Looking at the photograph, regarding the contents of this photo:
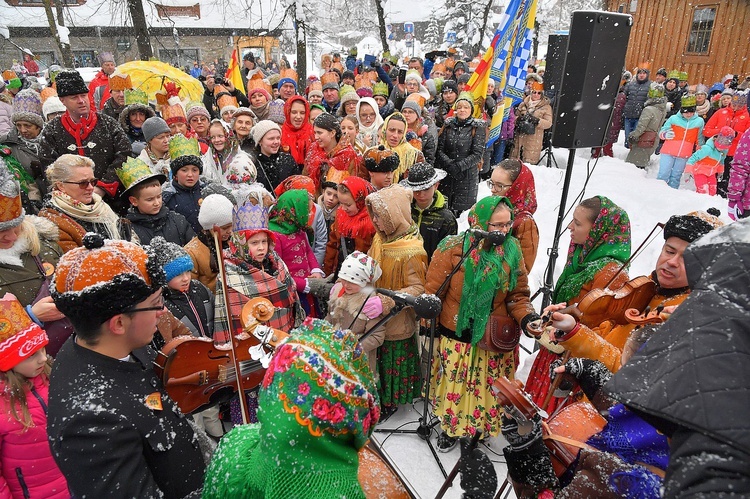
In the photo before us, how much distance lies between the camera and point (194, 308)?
114 inches

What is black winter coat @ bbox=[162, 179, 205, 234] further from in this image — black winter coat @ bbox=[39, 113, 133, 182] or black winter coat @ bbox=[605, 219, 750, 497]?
black winter coat @ bbox=[605, 219, 750, 497]

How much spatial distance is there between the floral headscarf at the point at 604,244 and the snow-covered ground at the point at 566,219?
138 centimetres

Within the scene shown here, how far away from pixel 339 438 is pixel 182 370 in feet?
4.24

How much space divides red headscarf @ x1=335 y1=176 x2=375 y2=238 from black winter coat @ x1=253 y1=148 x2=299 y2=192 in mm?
1641

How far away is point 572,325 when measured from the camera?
229cm

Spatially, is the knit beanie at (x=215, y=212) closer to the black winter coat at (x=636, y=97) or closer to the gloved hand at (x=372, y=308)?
the gloved hand at (x=372, y=308)

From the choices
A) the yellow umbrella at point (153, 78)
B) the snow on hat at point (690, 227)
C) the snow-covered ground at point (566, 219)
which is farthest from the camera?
the yellow umbrella at point (153, 78)

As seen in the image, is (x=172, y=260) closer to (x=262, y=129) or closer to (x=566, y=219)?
(x=262, y=129)

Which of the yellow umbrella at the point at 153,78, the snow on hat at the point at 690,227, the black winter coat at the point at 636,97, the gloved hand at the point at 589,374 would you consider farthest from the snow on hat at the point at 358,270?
the black winter coat at the point at 636,97

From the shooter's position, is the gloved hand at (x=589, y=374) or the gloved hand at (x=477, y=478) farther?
the gloved hand at (x=589, y=374)

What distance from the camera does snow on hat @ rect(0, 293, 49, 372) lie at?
6.49ft

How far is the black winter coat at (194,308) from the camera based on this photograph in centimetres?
281

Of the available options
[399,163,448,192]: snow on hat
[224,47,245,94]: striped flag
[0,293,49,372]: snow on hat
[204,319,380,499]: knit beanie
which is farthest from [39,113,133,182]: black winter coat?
[224,47,245,94]: striped flag

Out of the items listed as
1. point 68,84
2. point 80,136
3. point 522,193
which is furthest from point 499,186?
point 68,84
